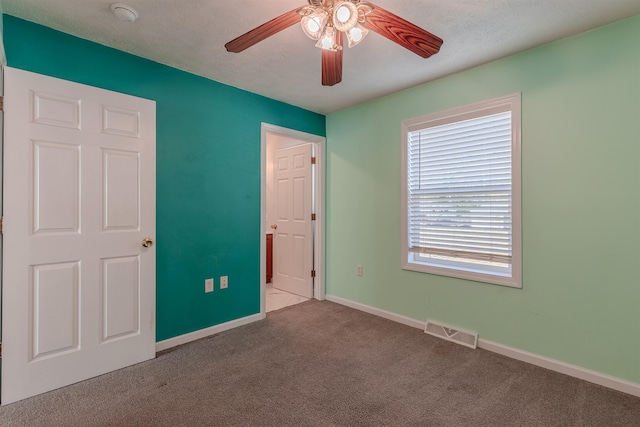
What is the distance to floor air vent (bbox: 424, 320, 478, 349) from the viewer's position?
8.71ft

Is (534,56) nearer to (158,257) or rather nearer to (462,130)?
(462,130)

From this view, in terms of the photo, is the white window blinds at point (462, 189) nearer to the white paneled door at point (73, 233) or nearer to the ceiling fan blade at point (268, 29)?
the ceiling fan blade at point (268, 29)

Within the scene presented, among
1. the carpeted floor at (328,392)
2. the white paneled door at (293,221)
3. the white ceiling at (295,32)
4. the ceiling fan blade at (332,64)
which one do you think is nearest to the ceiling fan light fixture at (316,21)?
the ceiling fan blade at (332,64)

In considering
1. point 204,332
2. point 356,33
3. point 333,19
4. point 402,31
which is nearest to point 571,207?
point 402,31

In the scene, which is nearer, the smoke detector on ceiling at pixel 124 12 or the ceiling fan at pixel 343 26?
the ceiling fan at pixel 343 26

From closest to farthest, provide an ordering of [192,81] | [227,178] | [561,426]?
[561,426] < [192,81] < [227,178]

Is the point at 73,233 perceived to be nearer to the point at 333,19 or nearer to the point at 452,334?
the point at 333,19

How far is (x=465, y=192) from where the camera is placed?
2.75 metres

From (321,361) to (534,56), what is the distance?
2.81 metres

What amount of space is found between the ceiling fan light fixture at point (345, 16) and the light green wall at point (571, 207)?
5.61 feet

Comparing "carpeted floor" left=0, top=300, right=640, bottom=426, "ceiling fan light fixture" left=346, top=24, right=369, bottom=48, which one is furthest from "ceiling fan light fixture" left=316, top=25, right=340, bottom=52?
"carpeted floor" left=0, top=300, right=640, bottom=426

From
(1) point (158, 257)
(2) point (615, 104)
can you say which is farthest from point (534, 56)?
(1) point (158, 257)

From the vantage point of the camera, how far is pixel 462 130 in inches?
109

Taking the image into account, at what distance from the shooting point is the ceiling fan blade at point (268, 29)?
4.74ft
